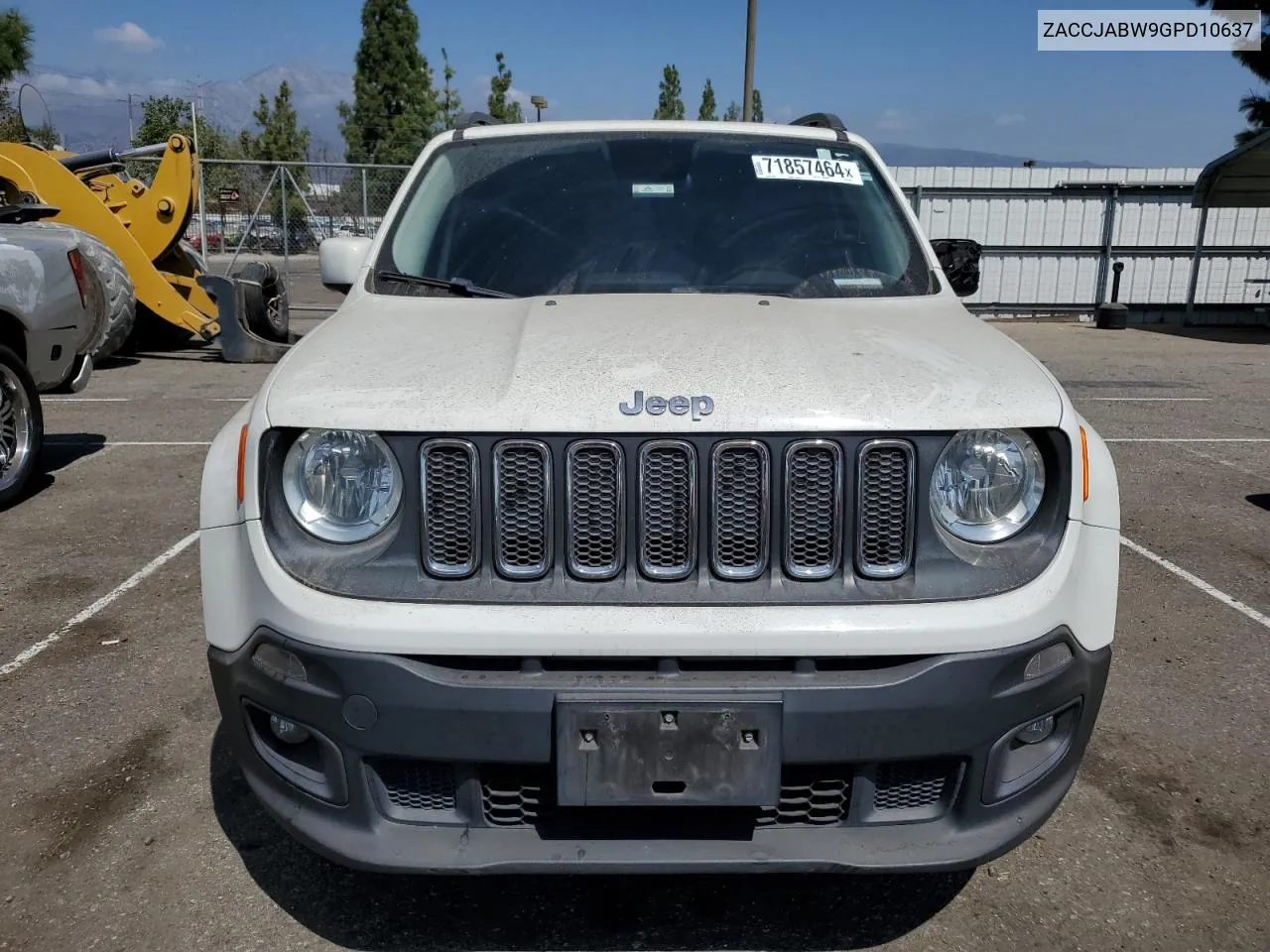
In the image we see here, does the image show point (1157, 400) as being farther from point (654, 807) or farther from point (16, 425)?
point (654, 807)

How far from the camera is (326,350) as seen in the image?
8.51ft

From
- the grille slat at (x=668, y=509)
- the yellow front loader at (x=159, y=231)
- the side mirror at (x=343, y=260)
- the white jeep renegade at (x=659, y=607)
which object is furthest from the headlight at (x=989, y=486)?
the yellow front loader at (x=159, y=231)

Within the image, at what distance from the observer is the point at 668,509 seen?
2.20 meters

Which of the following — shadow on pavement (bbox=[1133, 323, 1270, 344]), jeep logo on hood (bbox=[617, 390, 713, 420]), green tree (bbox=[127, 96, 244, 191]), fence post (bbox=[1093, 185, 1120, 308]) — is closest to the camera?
jeep logo on hood (bbox=[617, 390, 713, 420])

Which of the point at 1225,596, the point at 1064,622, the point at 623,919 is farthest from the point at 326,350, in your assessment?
the point at 1225,596

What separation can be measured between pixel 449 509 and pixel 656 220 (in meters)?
1.58

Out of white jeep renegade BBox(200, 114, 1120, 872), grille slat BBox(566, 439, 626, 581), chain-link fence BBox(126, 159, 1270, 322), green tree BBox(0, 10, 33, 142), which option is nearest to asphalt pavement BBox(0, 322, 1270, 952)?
white jeep renegade BBox(200, 114, 1120, 872)

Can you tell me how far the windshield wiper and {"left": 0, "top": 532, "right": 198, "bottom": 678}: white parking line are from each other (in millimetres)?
2210

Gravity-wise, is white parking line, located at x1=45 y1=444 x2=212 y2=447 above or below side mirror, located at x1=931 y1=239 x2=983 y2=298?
below

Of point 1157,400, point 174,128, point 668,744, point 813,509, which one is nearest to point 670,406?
point 813,509

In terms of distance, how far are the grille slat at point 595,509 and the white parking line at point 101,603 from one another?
2.96m

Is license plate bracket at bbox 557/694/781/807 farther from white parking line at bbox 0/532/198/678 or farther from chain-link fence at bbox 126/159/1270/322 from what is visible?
chain-link fence at bbox 126/159/1270/322

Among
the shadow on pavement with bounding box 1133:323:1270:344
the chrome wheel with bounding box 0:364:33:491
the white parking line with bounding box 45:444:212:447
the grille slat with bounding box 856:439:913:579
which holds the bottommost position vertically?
the shadow on pavement with bounding box 1133:323:1270:344

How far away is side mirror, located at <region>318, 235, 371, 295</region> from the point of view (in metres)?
3.60
